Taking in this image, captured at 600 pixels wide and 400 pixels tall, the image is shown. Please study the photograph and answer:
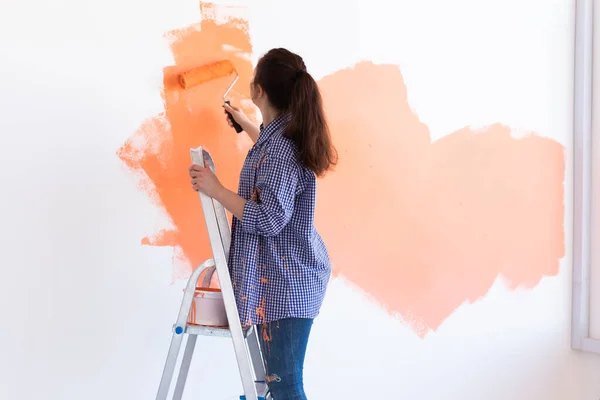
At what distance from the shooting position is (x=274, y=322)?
139cm

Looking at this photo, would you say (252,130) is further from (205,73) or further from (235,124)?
(205,73)

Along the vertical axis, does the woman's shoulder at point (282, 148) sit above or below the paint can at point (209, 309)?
above

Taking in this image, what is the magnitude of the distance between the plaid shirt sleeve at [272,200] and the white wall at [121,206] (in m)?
0.43

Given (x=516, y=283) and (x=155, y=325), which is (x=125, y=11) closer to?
(x=155, y=325)

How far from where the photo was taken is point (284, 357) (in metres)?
1.39

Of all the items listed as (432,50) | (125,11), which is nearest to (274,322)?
(125,11)

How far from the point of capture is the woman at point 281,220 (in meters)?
1.37

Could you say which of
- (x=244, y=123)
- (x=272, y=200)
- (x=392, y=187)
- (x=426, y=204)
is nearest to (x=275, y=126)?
(x=272, y=200)

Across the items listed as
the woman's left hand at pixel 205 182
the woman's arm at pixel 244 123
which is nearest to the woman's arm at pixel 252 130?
the woman's arm at pixel 244 123

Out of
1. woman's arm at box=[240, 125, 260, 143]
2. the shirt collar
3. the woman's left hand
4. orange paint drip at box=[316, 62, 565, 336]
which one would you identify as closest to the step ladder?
the woman's left hand

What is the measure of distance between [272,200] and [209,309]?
0.95 feet

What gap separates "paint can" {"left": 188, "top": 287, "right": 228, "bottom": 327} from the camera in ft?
4.68

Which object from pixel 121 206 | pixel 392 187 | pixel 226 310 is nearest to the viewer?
pixel 226 310

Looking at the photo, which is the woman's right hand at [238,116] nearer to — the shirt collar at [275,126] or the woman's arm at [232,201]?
the shirt collar at [275,126]
